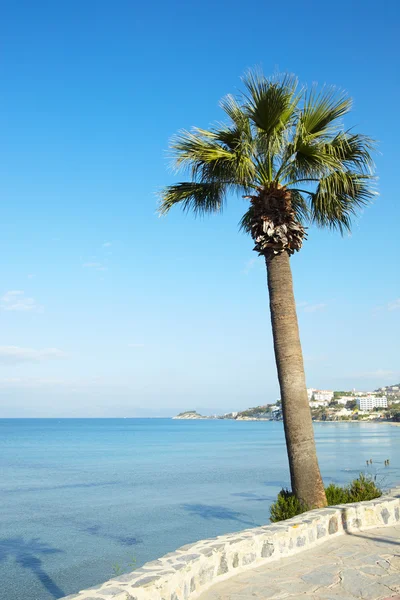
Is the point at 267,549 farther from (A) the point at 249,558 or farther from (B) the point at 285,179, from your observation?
A: (B) the point at 285,179

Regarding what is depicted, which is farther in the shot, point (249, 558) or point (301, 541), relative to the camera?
point (301, 541)

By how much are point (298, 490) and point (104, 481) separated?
25.8m

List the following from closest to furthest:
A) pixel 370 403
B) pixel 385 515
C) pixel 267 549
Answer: pixel 267 549 < pixel 385 515 < pixel 370 403

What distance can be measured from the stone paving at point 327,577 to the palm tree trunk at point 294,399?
1.96 metres

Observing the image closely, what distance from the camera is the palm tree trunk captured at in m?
9.16

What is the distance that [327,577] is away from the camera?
5.74 metres

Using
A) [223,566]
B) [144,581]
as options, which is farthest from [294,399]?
[144,581]

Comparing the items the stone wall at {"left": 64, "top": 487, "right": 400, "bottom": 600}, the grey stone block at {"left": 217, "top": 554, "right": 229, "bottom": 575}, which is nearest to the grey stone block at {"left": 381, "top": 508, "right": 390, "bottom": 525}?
the stone wall at {"left": 64, "top": 487, "right": 400, "bottom": 600}

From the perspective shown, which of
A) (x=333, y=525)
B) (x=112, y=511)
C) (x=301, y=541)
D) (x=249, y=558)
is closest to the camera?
(x=249, y=558)

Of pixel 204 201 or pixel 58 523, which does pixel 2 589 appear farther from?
pixel 204 201

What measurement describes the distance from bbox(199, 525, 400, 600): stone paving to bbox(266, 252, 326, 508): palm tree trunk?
1961mm

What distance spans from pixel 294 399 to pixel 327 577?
148 inches

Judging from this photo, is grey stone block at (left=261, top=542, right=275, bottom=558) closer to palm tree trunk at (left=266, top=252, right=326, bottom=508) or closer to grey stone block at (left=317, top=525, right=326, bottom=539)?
grey stone block at (left=317, top=525, right=326, bottom=539)

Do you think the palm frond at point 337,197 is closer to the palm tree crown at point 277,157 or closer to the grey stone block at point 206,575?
the palm tree crown at point 277,157
